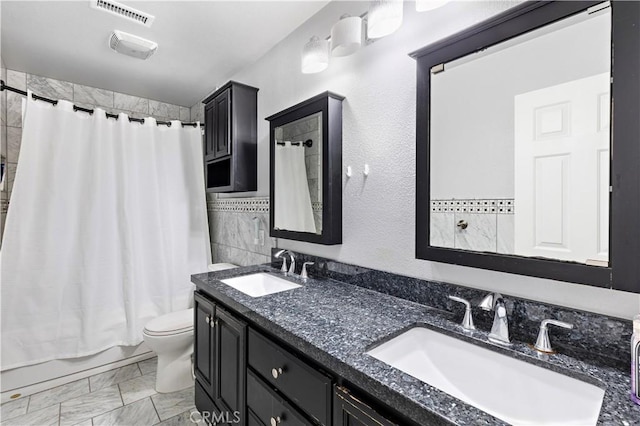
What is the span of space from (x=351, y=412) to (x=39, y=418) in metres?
2.27

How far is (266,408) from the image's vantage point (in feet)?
3.66

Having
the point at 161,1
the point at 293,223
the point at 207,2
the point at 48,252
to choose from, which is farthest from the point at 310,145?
the point at 48,252

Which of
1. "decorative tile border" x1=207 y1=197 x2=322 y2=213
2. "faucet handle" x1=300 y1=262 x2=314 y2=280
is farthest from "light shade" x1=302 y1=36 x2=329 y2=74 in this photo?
"faucet handle" x1=300 y1=262 x2=314 y2=280

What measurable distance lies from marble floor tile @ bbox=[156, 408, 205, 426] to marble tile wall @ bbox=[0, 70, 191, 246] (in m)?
2.07

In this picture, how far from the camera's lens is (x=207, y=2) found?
164 centimetres

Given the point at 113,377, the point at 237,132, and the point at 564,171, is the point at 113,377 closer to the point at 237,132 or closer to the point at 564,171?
the point at 237,132

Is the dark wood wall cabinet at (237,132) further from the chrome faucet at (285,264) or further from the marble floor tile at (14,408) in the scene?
the marble floor tile at (14,408)

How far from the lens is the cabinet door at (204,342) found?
5.07 feet

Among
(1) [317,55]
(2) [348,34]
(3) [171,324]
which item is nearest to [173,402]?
(3) [171,324]

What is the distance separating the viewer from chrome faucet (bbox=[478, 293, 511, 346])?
2.93 feet

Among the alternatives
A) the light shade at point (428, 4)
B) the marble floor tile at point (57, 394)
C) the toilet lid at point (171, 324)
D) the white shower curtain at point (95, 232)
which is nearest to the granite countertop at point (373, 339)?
the toilet lid at point (171, 324)

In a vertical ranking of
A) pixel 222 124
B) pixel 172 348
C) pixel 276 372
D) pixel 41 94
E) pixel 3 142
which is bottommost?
pixel 172 348

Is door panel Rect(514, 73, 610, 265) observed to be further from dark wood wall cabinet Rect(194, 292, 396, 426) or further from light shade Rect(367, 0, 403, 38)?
dark wood wall cabinet Rect(194, 292, 396, 426)

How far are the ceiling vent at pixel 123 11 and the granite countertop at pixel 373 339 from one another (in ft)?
5.29
